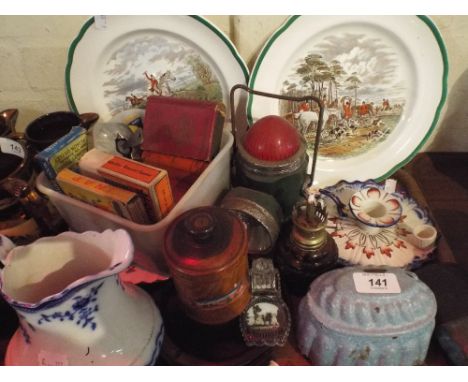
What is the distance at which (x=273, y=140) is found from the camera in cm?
65

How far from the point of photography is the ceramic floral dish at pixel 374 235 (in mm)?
684

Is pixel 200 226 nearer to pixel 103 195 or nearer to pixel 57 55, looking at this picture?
pixel 103 195

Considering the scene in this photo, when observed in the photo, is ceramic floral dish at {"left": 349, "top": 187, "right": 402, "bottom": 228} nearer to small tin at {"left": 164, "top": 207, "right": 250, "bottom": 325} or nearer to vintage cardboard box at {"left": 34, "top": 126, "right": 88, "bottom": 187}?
small tin at {"left": 164, "top": 207, "right": 250, "bottom": 325}

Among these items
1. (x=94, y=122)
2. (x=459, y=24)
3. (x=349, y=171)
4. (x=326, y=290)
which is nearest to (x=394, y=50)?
(x=459, y=24)

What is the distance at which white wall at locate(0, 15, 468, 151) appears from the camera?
725 mm

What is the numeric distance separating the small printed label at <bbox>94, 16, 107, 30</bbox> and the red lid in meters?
0.33

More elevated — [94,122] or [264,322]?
[94,122]

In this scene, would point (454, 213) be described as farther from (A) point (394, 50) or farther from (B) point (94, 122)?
(B) point (94, 122)

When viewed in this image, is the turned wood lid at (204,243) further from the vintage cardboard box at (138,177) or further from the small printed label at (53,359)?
the small printed label at (53,359)

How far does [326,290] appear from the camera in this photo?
1.84 feet

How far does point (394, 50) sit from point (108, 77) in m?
0.56

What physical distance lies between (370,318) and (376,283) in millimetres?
51

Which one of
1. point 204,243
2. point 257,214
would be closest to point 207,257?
point 204,243

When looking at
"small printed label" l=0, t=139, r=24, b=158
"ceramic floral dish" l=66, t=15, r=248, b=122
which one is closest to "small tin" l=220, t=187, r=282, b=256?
"ceramic floral dish" l=66, t=15, r=248, b=122
